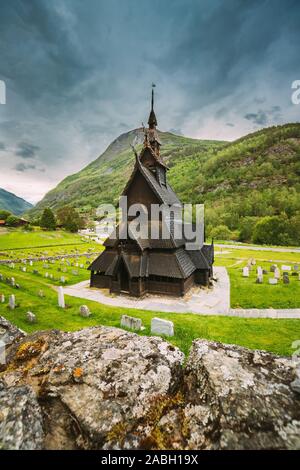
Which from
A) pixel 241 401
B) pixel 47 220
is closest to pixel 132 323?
pixel 241 401

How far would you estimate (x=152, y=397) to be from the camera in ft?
9.06

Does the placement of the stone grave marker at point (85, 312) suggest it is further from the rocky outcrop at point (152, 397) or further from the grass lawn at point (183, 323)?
the rocky outcrop at point (152, 397)

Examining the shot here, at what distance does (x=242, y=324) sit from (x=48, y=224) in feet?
284

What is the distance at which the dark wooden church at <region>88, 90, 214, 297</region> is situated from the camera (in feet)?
59.7

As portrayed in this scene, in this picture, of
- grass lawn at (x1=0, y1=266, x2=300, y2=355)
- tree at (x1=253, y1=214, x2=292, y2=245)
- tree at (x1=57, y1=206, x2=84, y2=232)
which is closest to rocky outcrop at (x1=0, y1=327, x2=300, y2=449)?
grass lawn at (x1=0, y1=266, x2=300, y2=355)

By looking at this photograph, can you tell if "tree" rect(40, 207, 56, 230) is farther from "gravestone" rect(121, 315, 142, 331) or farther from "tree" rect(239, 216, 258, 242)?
"gravestone" rect(121, 315, 142, 331)

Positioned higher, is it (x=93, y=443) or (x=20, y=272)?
(x=93, y=443)

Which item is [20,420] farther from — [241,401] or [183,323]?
[183,323]

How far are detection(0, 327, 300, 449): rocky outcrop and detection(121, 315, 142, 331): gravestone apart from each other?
8.16 metres

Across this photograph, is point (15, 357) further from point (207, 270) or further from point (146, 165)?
point (146, 165)

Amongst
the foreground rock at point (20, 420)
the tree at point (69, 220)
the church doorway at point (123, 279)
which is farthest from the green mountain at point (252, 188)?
the foreground rock at point (20, 420)

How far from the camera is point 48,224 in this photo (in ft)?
281

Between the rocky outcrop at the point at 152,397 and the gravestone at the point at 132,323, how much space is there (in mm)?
8164
